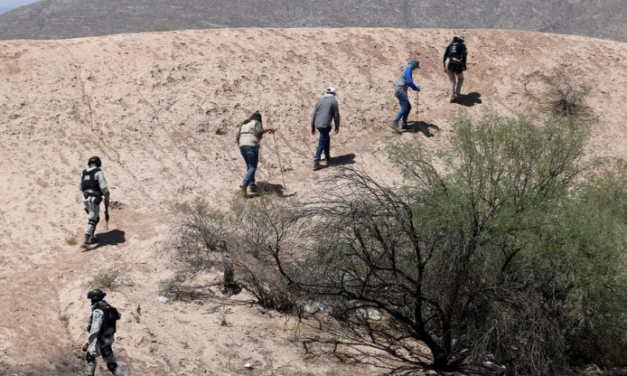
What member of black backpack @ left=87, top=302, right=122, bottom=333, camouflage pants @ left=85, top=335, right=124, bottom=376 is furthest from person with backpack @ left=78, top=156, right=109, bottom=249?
camouflage pants @ left=85, top=335, right=124, bottom=376

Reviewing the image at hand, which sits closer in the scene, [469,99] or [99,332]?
[99,332]

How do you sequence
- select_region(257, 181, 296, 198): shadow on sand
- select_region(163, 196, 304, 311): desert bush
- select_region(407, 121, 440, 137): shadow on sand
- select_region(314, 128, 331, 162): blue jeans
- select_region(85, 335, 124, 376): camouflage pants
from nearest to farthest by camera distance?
select_region(85, 335, 124, 376): camouflage pants, select_region(163, 196, 304, 311): desert bush, select_region(257, 181, 296, 198): shadow on sand, select_region(314, 128, 331, 162): blue jeans, select_region(407, 121, 440, 137): shadow on sand

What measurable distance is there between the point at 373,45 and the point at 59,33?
25493mm

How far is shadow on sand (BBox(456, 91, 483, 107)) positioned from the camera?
21203 mm

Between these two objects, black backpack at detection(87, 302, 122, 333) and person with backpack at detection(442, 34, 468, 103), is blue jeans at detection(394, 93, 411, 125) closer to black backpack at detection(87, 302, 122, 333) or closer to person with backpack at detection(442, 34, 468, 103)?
person with backpack at detection(442, 34, 468, 103)

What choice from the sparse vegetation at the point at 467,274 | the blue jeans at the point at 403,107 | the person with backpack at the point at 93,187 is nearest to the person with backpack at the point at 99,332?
the sparse vegetation at the point at 467,274

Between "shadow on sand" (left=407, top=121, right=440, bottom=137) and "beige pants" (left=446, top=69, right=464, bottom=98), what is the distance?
1.20 metres

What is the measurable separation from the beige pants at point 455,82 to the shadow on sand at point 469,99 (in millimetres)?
202

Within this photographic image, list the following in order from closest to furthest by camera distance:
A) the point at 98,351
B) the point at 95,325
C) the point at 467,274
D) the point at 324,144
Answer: the point at 95,325 → the point at 98,351 → the point at 467,274 → the point at 324,144

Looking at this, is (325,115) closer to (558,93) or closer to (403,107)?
(403,107)

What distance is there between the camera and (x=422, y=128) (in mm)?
20016

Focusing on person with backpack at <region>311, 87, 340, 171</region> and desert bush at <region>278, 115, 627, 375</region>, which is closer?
desert bush at <region>278, 115, 627, 375</region>

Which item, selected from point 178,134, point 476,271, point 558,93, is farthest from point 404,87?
point 476,271

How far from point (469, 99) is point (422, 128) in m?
2.03
